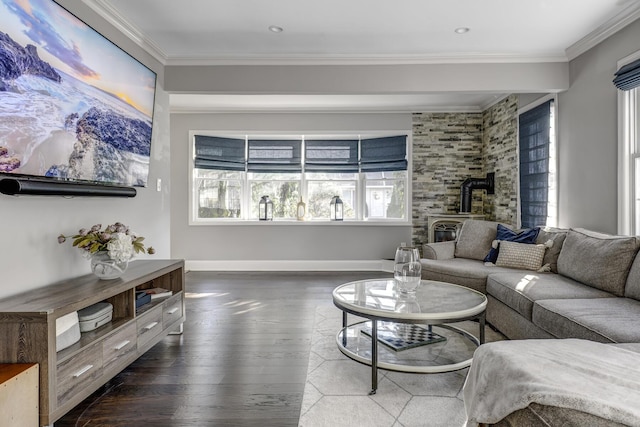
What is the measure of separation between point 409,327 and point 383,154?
3487 mm

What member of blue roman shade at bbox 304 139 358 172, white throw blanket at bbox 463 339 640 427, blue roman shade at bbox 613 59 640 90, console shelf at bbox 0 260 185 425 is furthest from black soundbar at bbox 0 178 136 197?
blue roman shade at bbox 613 59 640 90

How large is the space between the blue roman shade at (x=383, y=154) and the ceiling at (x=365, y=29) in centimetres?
204

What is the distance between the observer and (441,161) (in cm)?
573

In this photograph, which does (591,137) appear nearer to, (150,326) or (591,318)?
(591,318)

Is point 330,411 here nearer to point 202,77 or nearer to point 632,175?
point 632,175

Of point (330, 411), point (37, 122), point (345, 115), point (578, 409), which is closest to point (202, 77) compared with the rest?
point (37, 122)

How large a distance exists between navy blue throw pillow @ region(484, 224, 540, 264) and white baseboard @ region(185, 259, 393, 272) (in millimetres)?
2215

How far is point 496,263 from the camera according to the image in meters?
3.57

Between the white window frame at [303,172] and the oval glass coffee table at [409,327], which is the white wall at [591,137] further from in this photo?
the white window frame at [303,172]

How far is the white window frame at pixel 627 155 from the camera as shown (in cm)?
294

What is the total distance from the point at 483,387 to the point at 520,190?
388 cm

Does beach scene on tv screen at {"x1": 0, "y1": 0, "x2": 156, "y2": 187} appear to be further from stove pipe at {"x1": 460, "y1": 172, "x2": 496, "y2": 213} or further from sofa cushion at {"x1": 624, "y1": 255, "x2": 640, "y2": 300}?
stove pipe at {"x1": 460, "y1": 172, "x2": 496, "y2": 213}

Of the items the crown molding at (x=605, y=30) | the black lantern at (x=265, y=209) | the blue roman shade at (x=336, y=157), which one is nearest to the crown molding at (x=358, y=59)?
the crown molding at (x=605, y=30)

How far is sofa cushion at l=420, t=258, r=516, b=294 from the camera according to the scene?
330 cm
